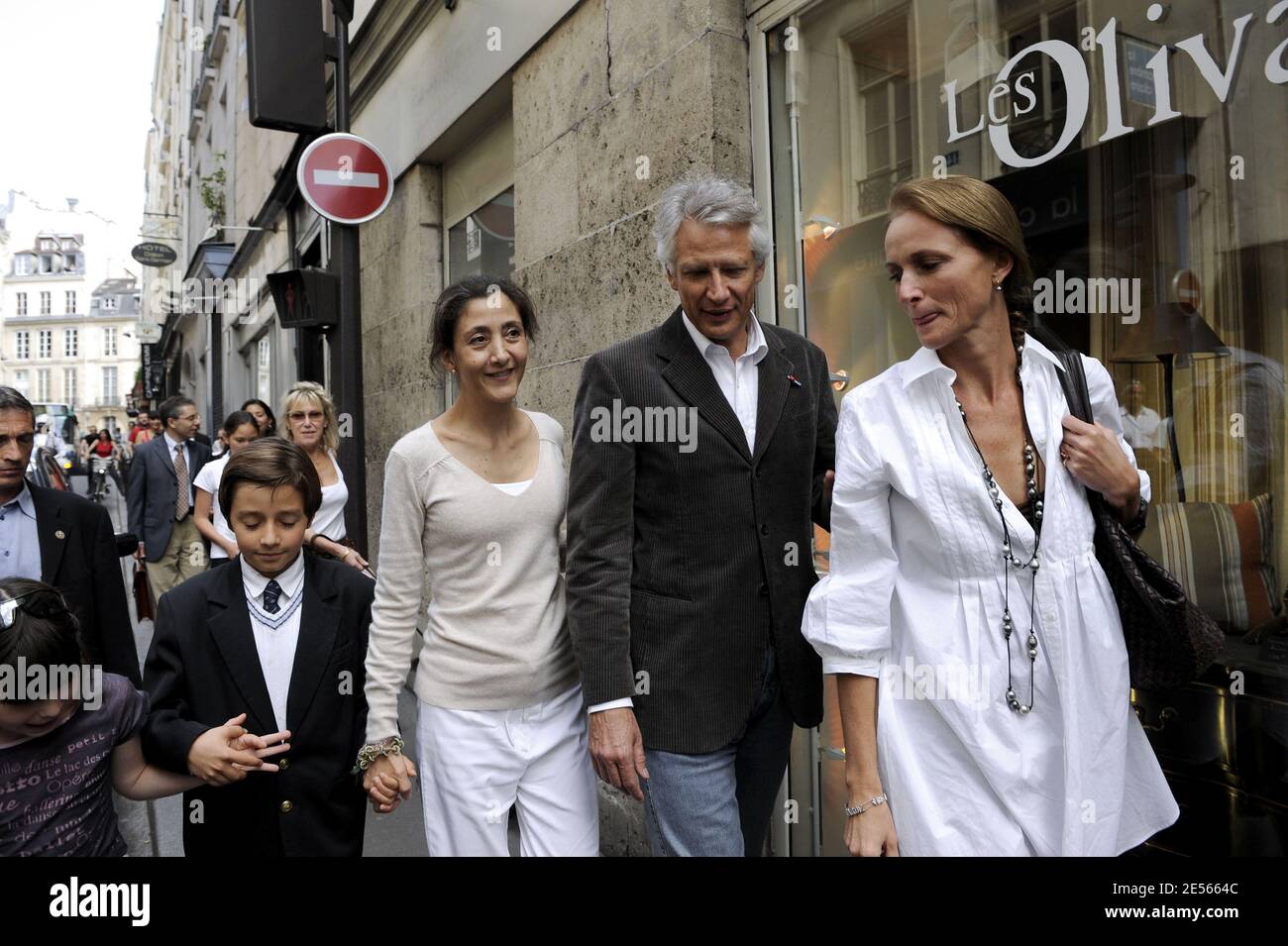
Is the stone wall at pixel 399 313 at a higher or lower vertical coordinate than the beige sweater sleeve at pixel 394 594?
higher

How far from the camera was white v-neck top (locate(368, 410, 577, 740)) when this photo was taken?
2244 mm

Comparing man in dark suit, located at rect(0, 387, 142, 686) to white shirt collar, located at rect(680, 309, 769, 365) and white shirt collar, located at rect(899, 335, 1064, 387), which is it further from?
white shirt collar, located at rect(899, 335, 1064, 387)

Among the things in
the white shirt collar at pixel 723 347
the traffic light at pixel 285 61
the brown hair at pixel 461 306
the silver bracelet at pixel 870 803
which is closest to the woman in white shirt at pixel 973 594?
the silver bracelet at pixel 870 803

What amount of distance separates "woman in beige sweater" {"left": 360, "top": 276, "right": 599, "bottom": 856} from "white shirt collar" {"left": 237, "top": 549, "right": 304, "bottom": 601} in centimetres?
20

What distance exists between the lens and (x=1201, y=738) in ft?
7.98

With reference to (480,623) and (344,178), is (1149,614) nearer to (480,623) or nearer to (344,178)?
(480,623)

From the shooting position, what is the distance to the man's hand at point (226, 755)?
2.03 meters

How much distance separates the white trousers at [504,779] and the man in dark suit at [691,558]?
0.22 m

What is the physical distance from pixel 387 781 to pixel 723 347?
122cm

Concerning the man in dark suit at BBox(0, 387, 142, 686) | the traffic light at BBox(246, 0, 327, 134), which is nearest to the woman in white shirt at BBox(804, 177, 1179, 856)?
the man in dark suit at BBox(0, 387, 142, 686)

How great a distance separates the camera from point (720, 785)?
85.0 inches

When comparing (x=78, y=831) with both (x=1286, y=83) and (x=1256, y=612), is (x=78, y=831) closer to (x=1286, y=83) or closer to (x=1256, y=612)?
(x=1256, y=612)

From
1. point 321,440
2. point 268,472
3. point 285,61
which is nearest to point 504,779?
point 268,472

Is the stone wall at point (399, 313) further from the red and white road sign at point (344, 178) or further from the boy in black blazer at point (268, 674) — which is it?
the boy in black blazer at point (268, 674)
